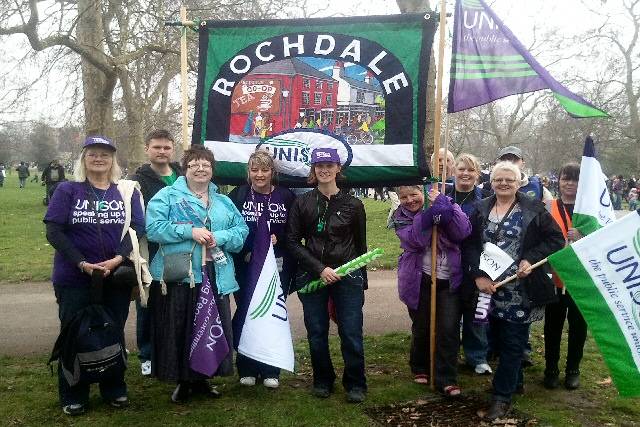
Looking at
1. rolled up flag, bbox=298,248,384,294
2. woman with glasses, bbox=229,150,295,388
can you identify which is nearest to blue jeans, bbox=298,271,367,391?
rolled up flag, bbox=298,248,384,294

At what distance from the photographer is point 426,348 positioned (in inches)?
189

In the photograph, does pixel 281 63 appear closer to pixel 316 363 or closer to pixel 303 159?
pixel 303 159

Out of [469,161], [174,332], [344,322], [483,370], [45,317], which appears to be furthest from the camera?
[45,317]

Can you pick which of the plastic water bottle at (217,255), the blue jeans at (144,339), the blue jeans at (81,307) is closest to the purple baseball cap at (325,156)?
the plastic water bottle at (217,255)

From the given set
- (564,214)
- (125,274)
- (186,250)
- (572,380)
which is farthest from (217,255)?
(572,380)

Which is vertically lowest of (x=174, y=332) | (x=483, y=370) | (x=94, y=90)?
(x=483, y=370)

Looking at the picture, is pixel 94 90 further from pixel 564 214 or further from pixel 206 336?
pixel 564 214

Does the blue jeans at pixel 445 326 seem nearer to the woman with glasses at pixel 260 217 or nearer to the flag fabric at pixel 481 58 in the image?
the woman with glasses at pixel 260 217

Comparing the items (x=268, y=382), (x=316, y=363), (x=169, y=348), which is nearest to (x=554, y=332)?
(x=316, y=363)

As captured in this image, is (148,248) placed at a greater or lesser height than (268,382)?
greater

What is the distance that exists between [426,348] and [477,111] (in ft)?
149

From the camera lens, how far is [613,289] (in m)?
3.83

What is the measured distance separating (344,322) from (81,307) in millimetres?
1884

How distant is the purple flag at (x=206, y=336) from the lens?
13.4 ft
